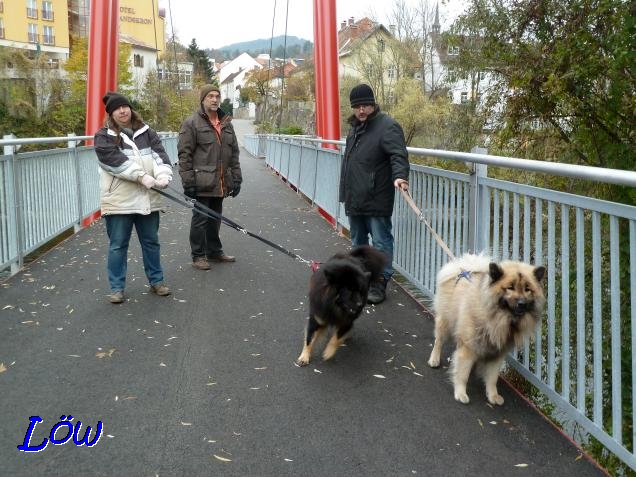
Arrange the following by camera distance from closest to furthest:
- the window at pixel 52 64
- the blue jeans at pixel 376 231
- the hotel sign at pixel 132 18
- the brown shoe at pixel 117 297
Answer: the brown shoe at pixel 117 297 → the blue jeans at pixel 376 231 → the window at pixel 52 64 → the hotel sign at pixel 132 18

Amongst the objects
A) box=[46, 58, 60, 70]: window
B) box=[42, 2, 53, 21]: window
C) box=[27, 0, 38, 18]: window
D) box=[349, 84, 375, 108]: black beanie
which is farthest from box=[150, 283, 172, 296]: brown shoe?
box=[42, 2, 53, 21]: window

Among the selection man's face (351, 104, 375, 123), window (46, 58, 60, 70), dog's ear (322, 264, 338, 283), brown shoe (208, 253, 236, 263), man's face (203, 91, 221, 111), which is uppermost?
window (46, 58, 60, 70)

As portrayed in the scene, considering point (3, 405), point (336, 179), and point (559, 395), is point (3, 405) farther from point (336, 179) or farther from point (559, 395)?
point (336, 179)

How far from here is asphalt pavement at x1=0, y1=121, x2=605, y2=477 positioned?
10.1 feet

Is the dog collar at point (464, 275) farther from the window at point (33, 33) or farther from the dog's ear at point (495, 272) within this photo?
the window at point (33, 33)

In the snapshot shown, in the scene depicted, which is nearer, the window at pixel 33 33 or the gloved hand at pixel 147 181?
the gloved hand at pixel 147 181

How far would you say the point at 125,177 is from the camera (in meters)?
5.57

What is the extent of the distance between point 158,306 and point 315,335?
197 centimetres

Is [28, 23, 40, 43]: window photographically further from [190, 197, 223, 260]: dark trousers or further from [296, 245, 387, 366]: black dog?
[296, 245, 387, 366]: black dog

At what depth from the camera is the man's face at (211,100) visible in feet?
22.5

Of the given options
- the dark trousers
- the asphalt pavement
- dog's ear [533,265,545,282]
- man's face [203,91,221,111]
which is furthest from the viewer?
the dark trousers

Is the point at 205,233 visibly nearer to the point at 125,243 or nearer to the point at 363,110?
the point at 125,243

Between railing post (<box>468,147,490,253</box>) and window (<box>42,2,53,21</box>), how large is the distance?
66142 millimetres

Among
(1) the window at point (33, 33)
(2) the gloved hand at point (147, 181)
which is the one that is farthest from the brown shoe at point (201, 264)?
(1) the window at point (33, 33)
